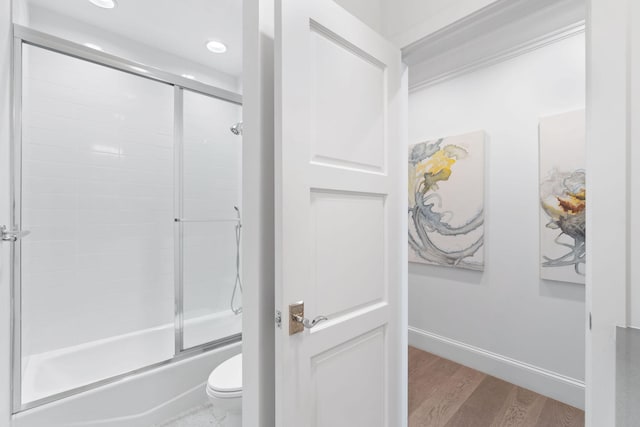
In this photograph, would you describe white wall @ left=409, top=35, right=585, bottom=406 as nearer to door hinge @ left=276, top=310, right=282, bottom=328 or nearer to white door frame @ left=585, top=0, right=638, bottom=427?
white door frame @ left=585, top=0, right=638, bottom=427

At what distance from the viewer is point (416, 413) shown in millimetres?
1938

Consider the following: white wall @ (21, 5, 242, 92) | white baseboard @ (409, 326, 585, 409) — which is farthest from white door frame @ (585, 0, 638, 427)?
white wall @ (21, 5, 242, 92)

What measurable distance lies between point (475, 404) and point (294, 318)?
1.85 metres

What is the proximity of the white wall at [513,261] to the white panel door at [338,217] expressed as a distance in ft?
4.28

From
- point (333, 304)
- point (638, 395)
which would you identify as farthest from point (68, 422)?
point (638, 395)

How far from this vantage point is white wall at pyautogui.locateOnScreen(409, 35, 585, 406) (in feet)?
6.54

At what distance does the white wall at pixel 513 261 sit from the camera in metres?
1.99

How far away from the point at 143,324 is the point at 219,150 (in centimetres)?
169

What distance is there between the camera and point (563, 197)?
199cm

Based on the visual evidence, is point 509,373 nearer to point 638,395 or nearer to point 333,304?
point 638,395

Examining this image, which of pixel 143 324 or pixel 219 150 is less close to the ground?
pixel 219 150

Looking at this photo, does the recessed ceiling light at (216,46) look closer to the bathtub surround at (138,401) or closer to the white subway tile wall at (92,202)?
the white subway tile wall at (92,202)

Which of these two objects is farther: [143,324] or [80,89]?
[143,324]
